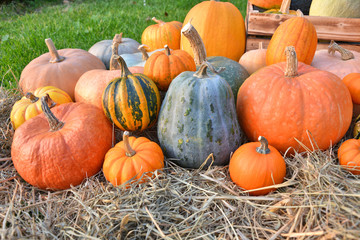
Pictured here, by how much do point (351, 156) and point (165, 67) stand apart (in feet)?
5.26

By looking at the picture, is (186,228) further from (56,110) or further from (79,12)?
(79,12)

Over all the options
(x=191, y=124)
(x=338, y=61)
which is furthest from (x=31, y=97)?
(x=338, y=61)

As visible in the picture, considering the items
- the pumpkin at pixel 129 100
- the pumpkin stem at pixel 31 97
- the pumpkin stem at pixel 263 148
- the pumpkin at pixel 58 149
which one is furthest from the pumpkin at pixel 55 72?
the pumpkin stem at pixel 263 148

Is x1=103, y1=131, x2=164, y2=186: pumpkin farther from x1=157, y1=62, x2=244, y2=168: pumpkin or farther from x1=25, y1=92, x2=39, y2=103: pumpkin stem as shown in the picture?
x1=25, y1=92, x2=39, y2=103: pumpkin stem

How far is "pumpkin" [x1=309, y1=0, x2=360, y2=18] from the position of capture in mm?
3438

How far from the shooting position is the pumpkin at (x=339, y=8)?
3.44m

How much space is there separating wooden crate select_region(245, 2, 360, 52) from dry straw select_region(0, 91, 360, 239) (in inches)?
71.2

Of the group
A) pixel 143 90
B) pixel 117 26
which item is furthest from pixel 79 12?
pixel 143 90

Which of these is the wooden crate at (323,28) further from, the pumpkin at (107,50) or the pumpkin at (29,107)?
the pumpkin at (29,107)

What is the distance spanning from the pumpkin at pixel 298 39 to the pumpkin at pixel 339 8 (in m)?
1.07

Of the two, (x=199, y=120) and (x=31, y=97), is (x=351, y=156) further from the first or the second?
(x=31, y=97)

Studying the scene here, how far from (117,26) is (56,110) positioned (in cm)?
381

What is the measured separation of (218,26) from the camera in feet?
11.1

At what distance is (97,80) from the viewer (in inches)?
105
